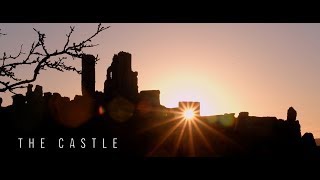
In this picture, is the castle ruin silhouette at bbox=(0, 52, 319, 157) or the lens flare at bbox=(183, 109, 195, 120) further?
the lens flare at bbox=(183, 109, 195, 120)

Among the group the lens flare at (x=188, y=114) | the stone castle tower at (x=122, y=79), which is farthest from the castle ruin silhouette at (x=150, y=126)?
the stone castle tower at (x=122, y=79)

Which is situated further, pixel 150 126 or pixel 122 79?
pixel 122 79

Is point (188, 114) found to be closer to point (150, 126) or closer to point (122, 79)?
point (150, 126)

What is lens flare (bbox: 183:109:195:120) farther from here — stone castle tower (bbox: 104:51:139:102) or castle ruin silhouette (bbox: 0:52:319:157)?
stone castle tower (bbox: 104:51:139:102)

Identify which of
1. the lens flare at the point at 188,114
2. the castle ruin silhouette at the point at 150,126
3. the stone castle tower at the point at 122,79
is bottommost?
the castle ruin silhouette at the point at 150,126

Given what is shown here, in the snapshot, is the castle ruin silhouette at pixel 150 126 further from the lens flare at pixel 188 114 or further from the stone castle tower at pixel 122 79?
the stone castle tower at pixel 122 79

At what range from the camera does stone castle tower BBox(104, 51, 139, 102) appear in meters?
60.2

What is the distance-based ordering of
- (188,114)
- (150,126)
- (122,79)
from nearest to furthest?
(150,126) < (188,114) < (122,79)

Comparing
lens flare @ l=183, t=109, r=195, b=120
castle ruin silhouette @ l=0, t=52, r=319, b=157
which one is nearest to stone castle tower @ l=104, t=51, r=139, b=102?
castle ruin silhouette @ l=0, t=52, r=319, b=157

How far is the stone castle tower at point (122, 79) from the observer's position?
60188mm

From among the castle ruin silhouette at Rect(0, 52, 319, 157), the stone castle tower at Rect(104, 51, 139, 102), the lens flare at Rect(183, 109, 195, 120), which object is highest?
the stone castle tower at Rect(104, 51, 139, 102)

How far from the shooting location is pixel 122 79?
61.6 meters

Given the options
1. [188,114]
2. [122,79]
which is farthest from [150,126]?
[122,79]
